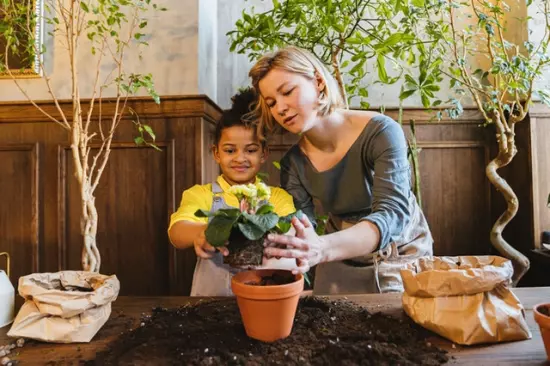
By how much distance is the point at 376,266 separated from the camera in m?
1.41

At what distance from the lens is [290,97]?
113cm

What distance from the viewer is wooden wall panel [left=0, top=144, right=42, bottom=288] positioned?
6.72 ft

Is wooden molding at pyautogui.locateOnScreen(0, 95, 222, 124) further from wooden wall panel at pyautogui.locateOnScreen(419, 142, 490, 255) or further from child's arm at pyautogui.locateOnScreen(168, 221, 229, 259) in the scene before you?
wooden wall panel at pyautogui.locateOnScreen(419, 142, 490, 255)

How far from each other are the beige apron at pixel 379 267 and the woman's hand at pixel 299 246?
0.54m

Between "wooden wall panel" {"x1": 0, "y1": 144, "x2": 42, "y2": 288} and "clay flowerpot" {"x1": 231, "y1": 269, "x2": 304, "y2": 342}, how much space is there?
1.79 meters

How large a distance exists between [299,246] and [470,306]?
1.29 feet

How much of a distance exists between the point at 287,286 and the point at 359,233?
34 centimetres

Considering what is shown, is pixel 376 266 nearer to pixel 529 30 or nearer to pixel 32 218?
pixel 529 30

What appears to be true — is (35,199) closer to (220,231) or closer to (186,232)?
(186,232)

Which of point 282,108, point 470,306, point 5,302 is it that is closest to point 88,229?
point 5,302

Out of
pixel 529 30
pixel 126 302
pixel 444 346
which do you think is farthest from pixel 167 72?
pixel 529 30

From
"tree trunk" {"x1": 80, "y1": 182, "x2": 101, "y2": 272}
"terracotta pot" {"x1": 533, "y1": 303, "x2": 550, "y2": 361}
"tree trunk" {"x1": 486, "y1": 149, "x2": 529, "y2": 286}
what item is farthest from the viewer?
"tree trunk" {"x1": 486, "y1": 149, "x2": 529, "y2": 286}

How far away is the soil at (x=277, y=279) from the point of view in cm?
81

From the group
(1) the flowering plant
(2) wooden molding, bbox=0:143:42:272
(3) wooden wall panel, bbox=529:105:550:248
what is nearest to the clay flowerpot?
(1) the flowering plant
